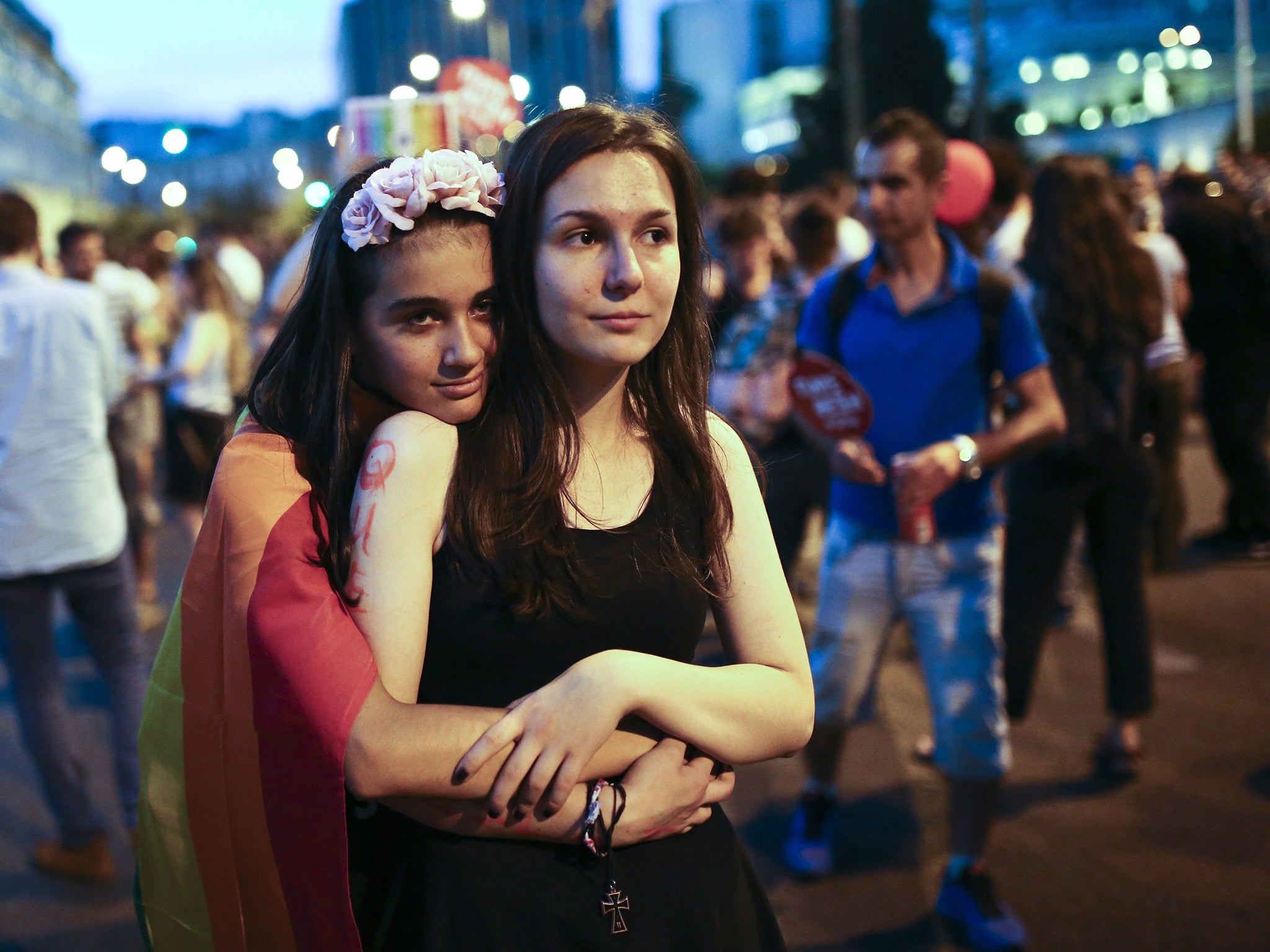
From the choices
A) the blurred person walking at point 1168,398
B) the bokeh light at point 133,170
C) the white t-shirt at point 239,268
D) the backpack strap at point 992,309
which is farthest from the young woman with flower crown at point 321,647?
the bokeh light at point 133,170

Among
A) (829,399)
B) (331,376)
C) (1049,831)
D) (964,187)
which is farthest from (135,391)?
(331,376)

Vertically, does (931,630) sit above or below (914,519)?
below

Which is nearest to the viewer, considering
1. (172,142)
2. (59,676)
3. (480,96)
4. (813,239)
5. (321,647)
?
(321,647)

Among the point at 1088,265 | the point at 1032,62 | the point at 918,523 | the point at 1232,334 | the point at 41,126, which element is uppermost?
the point at 1032,62

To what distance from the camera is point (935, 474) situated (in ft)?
10.7

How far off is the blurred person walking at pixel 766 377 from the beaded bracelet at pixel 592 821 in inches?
132

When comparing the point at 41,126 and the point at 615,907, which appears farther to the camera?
the point at 41,126

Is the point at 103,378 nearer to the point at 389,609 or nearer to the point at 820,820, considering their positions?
the point at 820,820

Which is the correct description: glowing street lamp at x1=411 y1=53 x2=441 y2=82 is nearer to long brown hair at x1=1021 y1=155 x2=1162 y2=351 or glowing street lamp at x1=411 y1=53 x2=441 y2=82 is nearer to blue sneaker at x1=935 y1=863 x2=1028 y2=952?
long brown hair at x1=1021 y1=155 x2=1162 y2=351

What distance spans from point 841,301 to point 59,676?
288 centimetres

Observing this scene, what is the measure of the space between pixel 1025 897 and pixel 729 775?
2.25 metres

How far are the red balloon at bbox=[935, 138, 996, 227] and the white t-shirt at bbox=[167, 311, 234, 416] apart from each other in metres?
4.44

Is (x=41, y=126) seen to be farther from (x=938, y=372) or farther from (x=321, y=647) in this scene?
(x=321, y=647)

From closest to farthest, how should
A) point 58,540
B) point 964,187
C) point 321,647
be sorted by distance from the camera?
point 321,647 → point 58,540 → point 964,187
